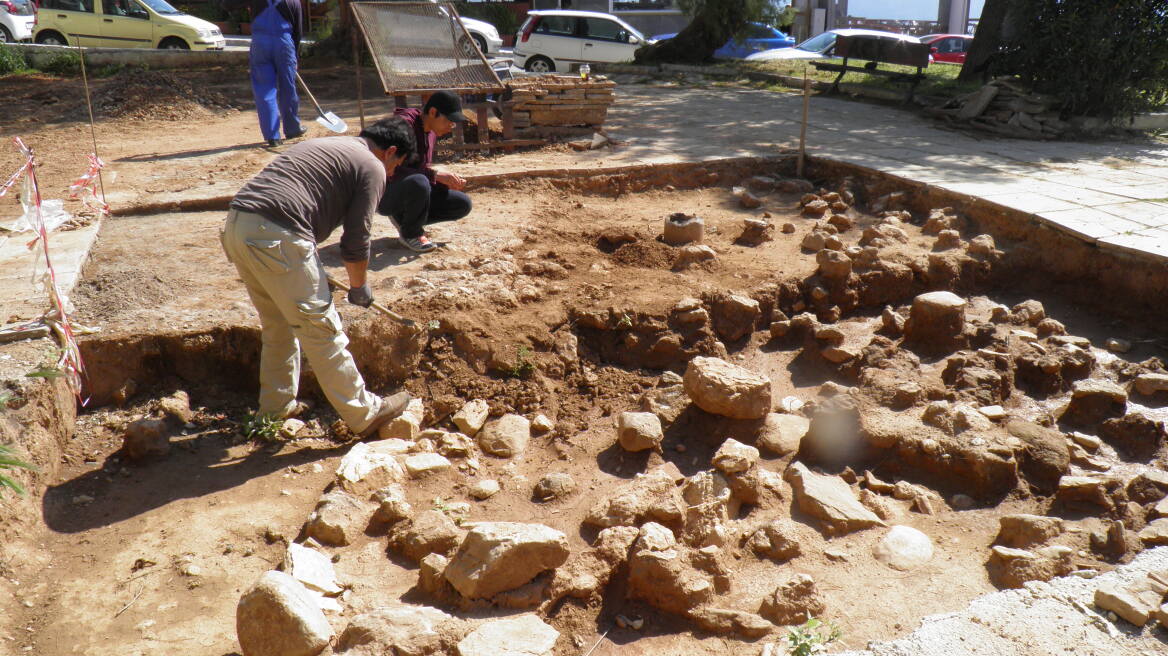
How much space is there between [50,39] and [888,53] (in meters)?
14.6

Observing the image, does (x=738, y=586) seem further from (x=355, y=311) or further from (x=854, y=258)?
(x=854, y=258)

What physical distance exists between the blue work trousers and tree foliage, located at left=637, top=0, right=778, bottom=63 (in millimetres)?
8574

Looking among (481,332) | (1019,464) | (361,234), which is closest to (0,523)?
(361,234)

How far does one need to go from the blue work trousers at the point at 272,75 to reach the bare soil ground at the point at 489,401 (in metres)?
1.21

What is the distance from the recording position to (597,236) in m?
5.93

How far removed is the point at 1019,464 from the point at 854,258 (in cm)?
206

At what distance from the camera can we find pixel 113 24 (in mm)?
15047

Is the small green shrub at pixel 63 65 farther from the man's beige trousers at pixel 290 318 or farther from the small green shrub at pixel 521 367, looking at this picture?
the small green shrub at pixel 521 367

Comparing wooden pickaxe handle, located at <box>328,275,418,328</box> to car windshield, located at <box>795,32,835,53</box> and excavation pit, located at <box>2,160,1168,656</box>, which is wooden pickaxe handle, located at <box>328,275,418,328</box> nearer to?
excavation pit, located at <box>2,160,1168,656</box>

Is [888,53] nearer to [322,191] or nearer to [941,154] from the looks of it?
[941,154]

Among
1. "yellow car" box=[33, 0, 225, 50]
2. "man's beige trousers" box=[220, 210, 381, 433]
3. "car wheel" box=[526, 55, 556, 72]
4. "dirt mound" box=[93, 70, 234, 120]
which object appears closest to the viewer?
"man's beige trousers" box=[220, 210, 381, 433]

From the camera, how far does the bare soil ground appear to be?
9.67 feet

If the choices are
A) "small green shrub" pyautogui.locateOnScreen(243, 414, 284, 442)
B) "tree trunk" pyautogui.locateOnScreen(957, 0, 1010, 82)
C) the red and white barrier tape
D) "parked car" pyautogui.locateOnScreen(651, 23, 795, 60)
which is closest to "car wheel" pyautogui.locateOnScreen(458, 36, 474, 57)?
the red and white barrier tape

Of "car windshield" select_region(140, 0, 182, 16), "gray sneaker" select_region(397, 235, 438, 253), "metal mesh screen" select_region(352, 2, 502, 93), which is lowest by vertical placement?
"gray sneaker" select_region(397, 235, 438, 253)
